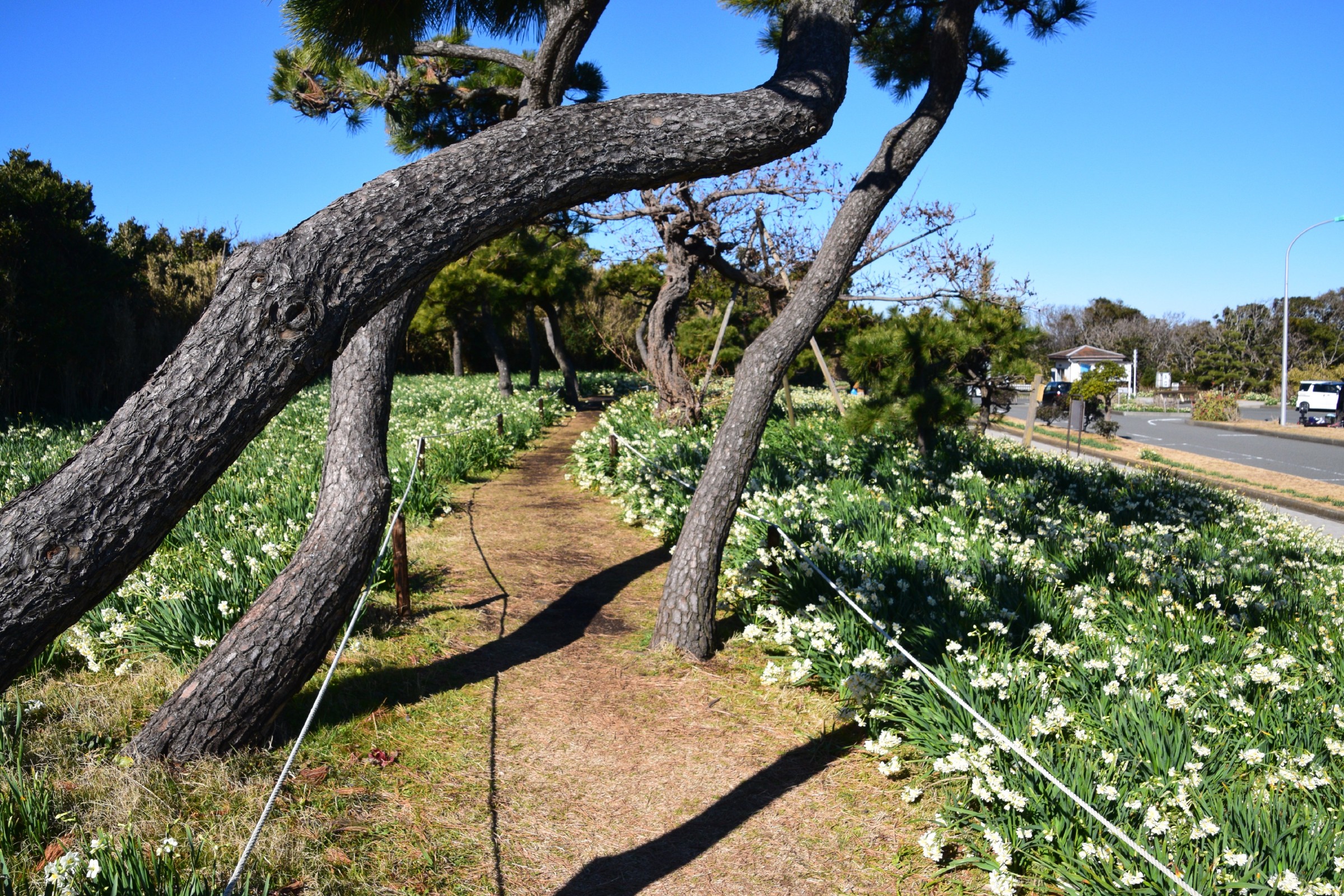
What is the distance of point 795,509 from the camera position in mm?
6918

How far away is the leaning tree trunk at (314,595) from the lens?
12.0ft

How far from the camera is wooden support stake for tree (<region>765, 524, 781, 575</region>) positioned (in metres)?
5.93

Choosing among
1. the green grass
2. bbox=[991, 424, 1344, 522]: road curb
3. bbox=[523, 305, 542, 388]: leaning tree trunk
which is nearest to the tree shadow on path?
the green grass

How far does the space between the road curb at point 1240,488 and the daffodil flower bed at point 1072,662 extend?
504cm

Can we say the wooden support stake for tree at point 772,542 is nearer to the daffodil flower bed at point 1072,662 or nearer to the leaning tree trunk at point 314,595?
the daffodil flower bed at point 1072,662

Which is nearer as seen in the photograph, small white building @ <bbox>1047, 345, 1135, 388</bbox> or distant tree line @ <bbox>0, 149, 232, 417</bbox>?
distant tree line @ <bbox>0, 149, 232, 417</bbox>

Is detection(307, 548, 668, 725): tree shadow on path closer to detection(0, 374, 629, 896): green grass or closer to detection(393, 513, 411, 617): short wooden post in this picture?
detection(0, 374, 629, 896): green grass

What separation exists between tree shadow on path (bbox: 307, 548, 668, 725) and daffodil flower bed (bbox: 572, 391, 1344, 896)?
42.6 inches

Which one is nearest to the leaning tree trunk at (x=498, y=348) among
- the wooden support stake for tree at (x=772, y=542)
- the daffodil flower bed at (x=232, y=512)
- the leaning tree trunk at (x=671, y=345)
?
the daffodil flower bed at (x=232, y=512)

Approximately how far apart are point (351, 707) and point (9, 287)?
13074 mm

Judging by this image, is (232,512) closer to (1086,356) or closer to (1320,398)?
(1320,398)

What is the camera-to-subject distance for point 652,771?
13.4 feet

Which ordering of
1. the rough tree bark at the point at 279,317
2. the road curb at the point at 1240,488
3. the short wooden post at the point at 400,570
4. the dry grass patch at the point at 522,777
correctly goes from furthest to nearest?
the road curb at the point at 1240,488 < the short wooden post at the point at 400,570 < the dry grass patch at the point at 522,777 < the rough tree bark at the point at 279,317

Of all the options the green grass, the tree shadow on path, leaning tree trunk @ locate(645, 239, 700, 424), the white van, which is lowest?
the tree shadow on path
